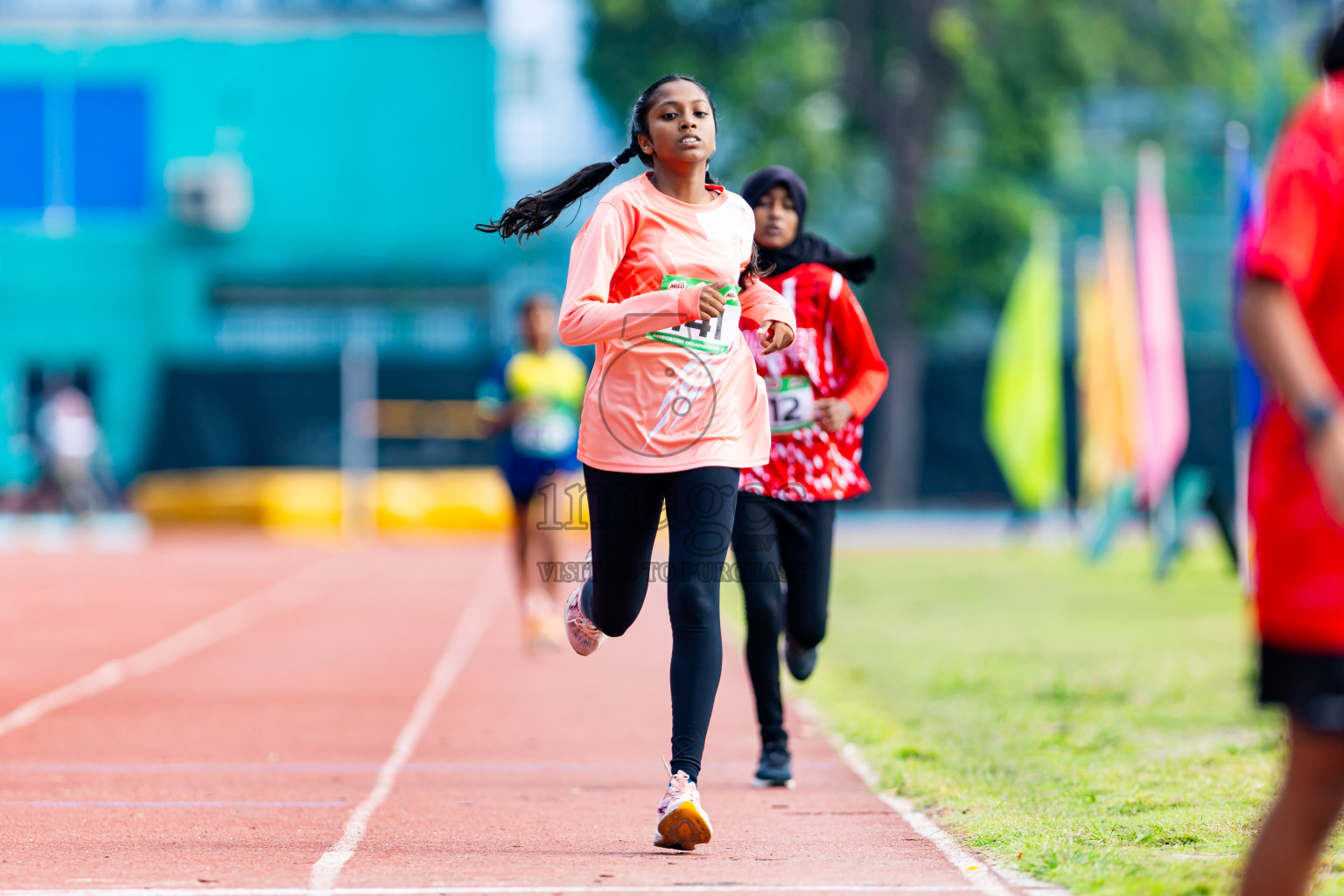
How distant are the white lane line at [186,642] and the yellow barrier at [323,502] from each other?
6.97 m

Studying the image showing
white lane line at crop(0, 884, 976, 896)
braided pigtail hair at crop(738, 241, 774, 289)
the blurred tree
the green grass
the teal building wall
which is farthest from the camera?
the teal building wall

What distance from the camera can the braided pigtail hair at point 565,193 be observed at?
5.04 meters

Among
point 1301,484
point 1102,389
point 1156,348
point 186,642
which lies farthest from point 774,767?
point 1102,389

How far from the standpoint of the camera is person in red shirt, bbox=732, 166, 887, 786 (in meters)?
5.87

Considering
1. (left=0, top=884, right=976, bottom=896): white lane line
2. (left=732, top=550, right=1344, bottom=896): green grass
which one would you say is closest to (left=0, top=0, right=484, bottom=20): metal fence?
(left=732, top=550, right=1344, bottom=896): green grass

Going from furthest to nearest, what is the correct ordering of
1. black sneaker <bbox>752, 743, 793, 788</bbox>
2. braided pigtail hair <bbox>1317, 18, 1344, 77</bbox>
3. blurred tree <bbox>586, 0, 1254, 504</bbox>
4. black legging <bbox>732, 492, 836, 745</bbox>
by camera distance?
blurred tree <bbox>586, 0, 1254, 504</bbox> < black sneaker <bbox>752, 743, 793, 788</bbox> < black legging <bbox>732, 492, 836, 745</bbox> < braided pigtail hair <bbox>1317, 18, 1344, 77</bbox>

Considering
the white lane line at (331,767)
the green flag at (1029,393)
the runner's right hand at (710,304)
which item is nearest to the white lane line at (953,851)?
the white lane line at (331,767)

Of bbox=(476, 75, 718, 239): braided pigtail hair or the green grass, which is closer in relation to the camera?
the green grass

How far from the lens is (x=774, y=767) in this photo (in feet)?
19.5

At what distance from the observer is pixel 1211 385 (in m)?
29.8

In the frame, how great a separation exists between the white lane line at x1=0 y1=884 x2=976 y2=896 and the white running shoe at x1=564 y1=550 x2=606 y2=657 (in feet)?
3.59

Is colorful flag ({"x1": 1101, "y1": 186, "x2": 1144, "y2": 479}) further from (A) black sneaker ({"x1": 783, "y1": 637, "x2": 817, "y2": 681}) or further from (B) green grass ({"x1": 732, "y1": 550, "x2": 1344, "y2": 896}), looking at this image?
(A) black sneaker ({"x1": 783, "y1": 637, "x2": 817, "y2": 681})

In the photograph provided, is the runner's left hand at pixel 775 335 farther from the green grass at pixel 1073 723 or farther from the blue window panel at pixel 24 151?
the blue window panel at pixel 24 151

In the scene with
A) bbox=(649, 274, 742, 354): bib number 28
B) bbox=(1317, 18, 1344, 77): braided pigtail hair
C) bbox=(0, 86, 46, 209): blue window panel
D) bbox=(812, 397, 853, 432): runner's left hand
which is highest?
bbox=(0, 86, 46, 209): blue window panel
